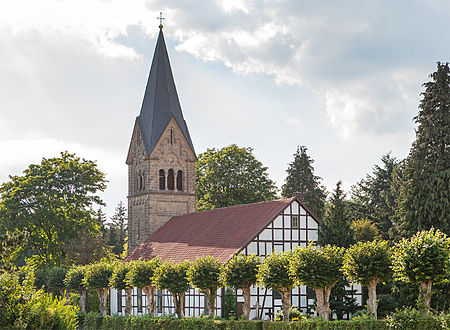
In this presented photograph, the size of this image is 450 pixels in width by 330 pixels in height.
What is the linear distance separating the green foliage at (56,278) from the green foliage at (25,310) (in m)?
31.5

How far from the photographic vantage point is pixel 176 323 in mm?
36656

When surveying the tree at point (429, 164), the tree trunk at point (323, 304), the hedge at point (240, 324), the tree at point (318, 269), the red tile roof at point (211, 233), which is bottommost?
the hedge at point (240, 324)

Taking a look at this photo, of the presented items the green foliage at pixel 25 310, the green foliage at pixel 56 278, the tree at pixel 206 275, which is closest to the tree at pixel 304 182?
the green foliage at pixel 56 278

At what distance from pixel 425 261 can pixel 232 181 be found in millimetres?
40651

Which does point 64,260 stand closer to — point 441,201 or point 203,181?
point 203,181

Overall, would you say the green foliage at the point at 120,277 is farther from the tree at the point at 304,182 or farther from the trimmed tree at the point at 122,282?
the tree at the point at 304,182

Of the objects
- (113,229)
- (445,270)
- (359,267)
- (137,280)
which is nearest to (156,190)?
(137,280)

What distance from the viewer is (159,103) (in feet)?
198

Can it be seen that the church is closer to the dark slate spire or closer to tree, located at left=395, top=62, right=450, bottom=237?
the dark slate spire

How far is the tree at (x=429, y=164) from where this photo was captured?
42.2 m

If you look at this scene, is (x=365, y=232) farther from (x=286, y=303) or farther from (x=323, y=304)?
(x=286, y=303)

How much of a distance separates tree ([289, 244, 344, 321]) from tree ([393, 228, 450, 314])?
4.13 meters

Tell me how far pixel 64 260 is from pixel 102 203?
6.02 meters

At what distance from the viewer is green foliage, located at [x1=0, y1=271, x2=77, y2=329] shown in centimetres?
2398
